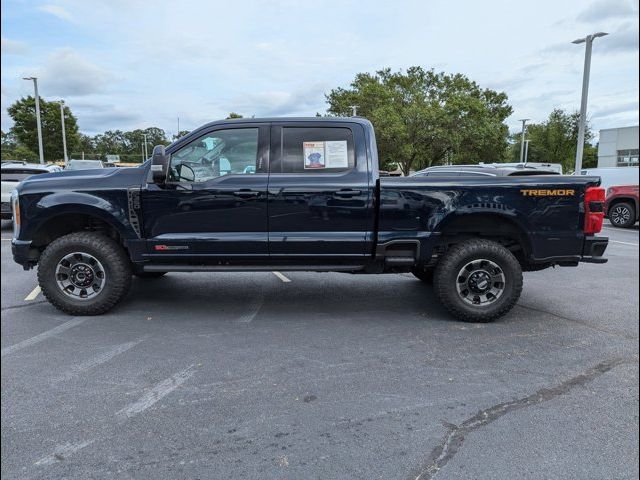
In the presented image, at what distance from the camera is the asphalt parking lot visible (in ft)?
8.14

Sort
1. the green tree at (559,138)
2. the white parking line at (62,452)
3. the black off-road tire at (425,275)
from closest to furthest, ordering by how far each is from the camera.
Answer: the white parking line at (62,452) < the black off-road tire at (425,275) < the green tree at (559,138)

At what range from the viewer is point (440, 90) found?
30266mm

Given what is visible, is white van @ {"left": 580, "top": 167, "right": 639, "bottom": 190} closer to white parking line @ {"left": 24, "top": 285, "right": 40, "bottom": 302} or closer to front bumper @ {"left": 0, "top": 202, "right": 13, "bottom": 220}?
white parking line @ {"left": 24, "top": 285, "right": 40, "bottom": 302}

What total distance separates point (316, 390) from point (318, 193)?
6.59 ft

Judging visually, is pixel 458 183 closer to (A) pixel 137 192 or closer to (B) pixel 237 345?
(B) pixel 237 345

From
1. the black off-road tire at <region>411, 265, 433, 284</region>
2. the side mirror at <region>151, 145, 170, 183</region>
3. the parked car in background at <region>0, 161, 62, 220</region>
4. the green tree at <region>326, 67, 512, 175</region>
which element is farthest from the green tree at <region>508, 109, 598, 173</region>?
the side mirror at <region>151, 145, 170, 183</region>

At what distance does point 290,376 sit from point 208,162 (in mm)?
2362

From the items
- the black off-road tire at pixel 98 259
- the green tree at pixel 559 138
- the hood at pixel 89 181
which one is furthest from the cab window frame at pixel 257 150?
the green tree at pixel 559 138

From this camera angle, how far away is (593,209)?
14.9 ft

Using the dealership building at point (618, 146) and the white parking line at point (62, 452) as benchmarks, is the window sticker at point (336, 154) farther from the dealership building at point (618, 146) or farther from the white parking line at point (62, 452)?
the dealership building at point (618, 146)

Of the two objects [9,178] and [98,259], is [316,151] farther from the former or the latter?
[9,178]

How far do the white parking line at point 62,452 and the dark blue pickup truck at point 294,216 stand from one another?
2.30 metres

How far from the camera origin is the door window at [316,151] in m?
4.74

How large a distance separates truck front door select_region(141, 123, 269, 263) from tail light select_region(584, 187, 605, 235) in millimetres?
3104
